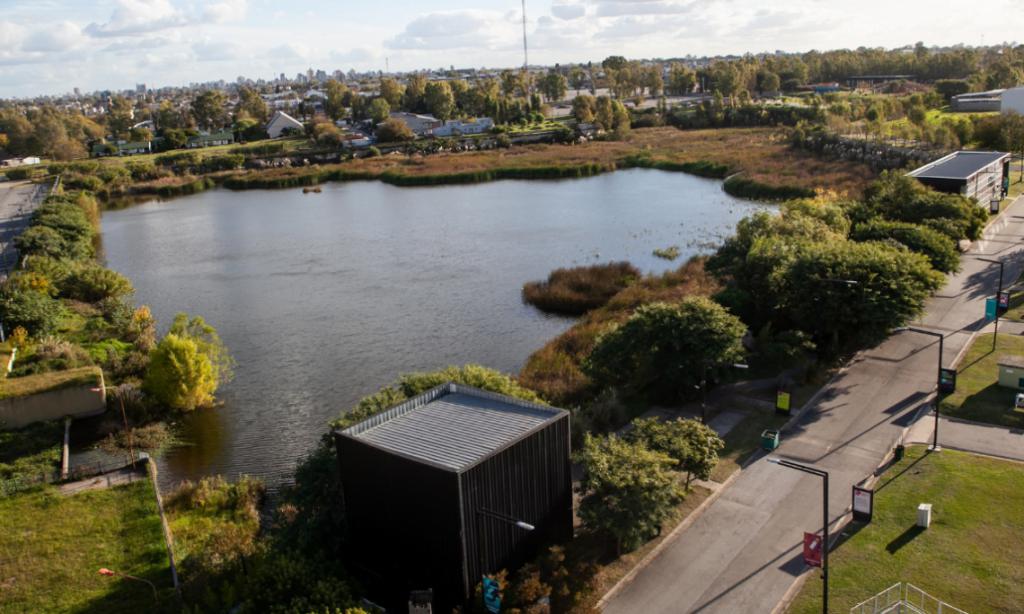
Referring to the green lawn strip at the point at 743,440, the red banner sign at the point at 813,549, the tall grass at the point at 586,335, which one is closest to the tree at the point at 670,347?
the tall grass at the point at 586,335

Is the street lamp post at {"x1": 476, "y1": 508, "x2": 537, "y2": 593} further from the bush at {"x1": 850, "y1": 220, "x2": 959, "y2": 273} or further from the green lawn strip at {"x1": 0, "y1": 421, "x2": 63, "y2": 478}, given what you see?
the bush at {"x1": 850, "y1": 220, "x2": 959, "y2": 273}

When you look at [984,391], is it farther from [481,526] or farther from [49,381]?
[49,381]

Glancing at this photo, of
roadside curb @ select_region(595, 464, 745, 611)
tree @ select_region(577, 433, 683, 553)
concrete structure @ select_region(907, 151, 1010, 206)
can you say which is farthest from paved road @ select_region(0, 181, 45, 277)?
concrete structure @ select_region(907, 151, 1010, 206)

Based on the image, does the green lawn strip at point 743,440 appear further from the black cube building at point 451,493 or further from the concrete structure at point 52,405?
the concrete structure at point 52,405

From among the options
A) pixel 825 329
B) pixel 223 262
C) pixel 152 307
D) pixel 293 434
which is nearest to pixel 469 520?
pixel 293 434

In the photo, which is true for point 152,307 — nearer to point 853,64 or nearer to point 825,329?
point 825,329
